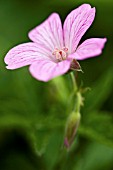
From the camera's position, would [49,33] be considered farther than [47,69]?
Yes

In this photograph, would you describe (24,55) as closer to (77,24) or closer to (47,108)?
(77,24)

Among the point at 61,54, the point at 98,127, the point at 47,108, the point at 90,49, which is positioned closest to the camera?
the point at 90,49

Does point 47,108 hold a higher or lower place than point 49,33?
lower

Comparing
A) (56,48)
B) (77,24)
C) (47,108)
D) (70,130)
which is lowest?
(47,108)

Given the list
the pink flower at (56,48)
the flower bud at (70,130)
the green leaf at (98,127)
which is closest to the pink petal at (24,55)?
the pink flower at (56,48)

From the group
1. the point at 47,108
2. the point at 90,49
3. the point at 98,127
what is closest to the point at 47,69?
the point at 90,49

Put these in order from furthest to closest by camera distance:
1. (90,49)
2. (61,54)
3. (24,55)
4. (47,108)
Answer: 1. (47,108)
2. (61,54)
3. (24,55)
4. (90,49)

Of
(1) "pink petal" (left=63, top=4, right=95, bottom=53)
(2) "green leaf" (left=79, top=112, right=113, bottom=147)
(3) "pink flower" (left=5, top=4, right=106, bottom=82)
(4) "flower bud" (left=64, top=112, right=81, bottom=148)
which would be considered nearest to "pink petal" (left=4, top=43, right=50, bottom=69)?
(3) "pink flower" (left=5, top=4, right=106, bottom=82)

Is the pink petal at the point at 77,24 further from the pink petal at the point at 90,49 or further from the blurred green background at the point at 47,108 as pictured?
the blurred green background at the point at 47,108

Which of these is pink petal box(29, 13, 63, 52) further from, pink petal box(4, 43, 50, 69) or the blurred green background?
the blurred green background
